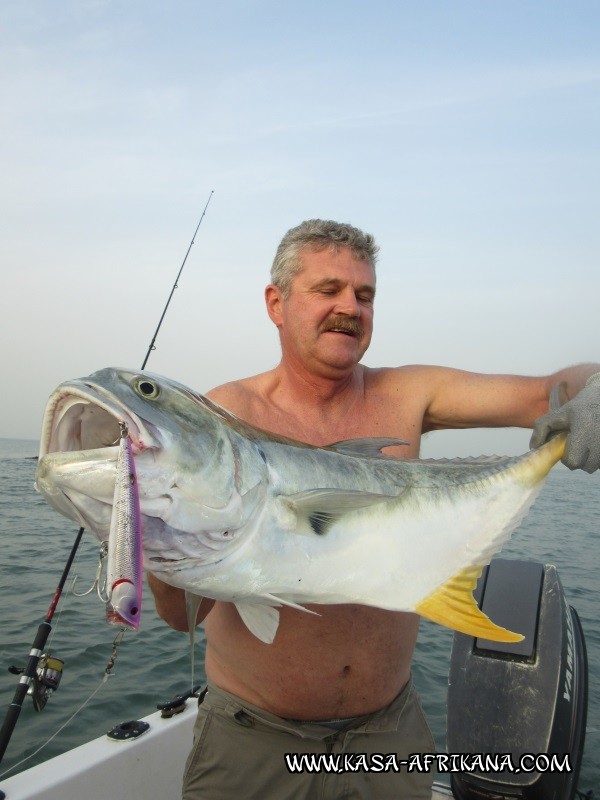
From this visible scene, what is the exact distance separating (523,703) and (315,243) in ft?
9.85

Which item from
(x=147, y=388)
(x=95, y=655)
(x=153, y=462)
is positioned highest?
(x=147, y=388)

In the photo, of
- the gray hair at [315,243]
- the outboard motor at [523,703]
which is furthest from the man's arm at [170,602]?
the outboard motor at [523,703]

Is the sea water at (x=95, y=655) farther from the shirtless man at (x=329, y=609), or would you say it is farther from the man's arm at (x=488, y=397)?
the man's arm at (x=488, y=397)

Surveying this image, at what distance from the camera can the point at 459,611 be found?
2.31m

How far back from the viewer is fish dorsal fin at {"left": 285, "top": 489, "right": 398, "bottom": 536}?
210 centimetres

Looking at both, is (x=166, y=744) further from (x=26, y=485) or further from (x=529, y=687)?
(x=26, y=485)

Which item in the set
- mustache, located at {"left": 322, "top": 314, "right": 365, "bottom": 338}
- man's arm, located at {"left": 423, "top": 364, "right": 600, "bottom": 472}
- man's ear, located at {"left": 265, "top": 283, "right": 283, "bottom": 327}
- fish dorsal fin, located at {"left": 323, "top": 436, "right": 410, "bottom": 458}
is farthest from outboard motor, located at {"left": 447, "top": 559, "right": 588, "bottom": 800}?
man's ear, located at {"left": 265, "top": 283, "right": 283, "bottom": 327}

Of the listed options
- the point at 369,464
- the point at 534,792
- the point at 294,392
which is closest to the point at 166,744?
the point at 534,792

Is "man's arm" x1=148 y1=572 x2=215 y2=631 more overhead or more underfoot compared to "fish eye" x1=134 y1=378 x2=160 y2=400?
more underfoot

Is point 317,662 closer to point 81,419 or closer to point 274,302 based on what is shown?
point 81,419

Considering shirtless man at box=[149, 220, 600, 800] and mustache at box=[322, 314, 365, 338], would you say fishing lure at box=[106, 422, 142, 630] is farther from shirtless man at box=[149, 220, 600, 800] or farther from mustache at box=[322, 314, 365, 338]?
mustache at box=[322, 314, 365, 338]

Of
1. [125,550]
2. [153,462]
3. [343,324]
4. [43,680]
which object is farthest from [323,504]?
[43,680]

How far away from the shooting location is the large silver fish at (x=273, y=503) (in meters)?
1.79

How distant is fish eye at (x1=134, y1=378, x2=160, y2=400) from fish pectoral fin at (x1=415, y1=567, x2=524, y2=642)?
1.22 metres
